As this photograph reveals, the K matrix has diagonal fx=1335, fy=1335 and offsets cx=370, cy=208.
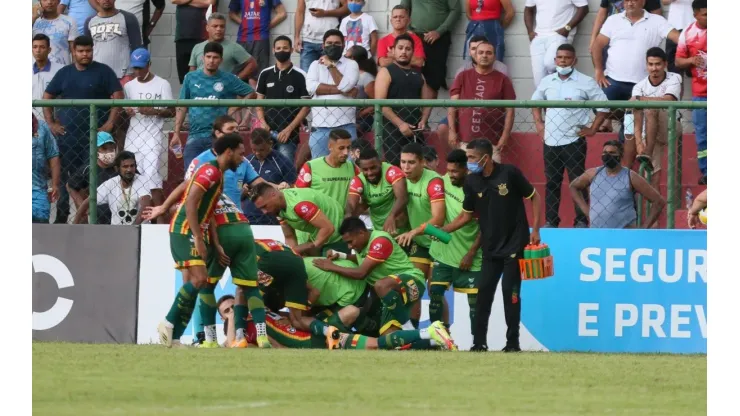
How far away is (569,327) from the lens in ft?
44.1

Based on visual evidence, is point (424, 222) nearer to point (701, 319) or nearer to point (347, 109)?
point (347, 109)

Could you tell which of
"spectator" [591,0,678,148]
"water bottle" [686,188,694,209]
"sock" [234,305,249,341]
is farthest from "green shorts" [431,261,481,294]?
"spectator" [591,0,678,148]

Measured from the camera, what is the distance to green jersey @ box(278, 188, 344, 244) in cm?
1281

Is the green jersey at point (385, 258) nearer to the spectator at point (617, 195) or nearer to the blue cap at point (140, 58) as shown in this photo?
the spectator at point (617, 195)

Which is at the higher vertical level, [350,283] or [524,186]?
[524,186]

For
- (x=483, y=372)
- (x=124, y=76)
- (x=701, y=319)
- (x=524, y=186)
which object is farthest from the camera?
(x=124, y=76)

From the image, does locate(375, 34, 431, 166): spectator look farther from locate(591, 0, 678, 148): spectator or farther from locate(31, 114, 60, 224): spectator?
locate(31, 114, 60, 224): spectator

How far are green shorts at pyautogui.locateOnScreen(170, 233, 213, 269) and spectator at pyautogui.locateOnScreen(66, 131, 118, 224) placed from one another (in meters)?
2.27

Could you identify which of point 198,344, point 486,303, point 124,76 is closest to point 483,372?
point 486,303

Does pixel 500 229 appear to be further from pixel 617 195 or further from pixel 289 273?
pixel 289 273

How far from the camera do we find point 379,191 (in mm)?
13500

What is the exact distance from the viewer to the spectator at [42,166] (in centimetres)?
1431

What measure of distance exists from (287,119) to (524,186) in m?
2.90

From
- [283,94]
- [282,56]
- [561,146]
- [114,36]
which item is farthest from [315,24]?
[561,146]
